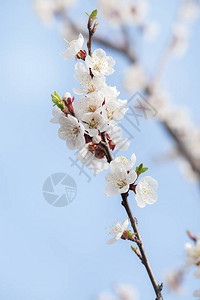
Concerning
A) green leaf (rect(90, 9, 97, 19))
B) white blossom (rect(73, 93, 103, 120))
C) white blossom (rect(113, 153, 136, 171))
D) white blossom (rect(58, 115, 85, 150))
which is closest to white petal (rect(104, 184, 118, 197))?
white blossom (rect(113, 153, 136, 171))

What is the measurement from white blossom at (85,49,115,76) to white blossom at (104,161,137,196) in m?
0.40

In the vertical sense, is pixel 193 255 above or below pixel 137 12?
below

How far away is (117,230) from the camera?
1.15m

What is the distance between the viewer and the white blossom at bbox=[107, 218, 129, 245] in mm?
1119

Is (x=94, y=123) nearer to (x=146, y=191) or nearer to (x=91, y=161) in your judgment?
(x=91, y=161)

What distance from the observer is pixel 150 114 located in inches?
237

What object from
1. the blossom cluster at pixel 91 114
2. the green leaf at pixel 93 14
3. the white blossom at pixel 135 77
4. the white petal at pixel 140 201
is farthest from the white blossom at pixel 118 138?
the white blossom at pixel 135 77

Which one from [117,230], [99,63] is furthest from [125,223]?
[99,63]

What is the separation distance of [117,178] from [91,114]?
0.92ft

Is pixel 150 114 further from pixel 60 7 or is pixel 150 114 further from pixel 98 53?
pixel 98 53

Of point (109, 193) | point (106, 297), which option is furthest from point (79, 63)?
point (106, 297)

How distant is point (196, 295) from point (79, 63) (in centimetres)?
106

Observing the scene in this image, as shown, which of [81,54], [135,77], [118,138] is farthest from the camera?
[135,77]

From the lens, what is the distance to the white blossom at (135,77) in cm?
732
